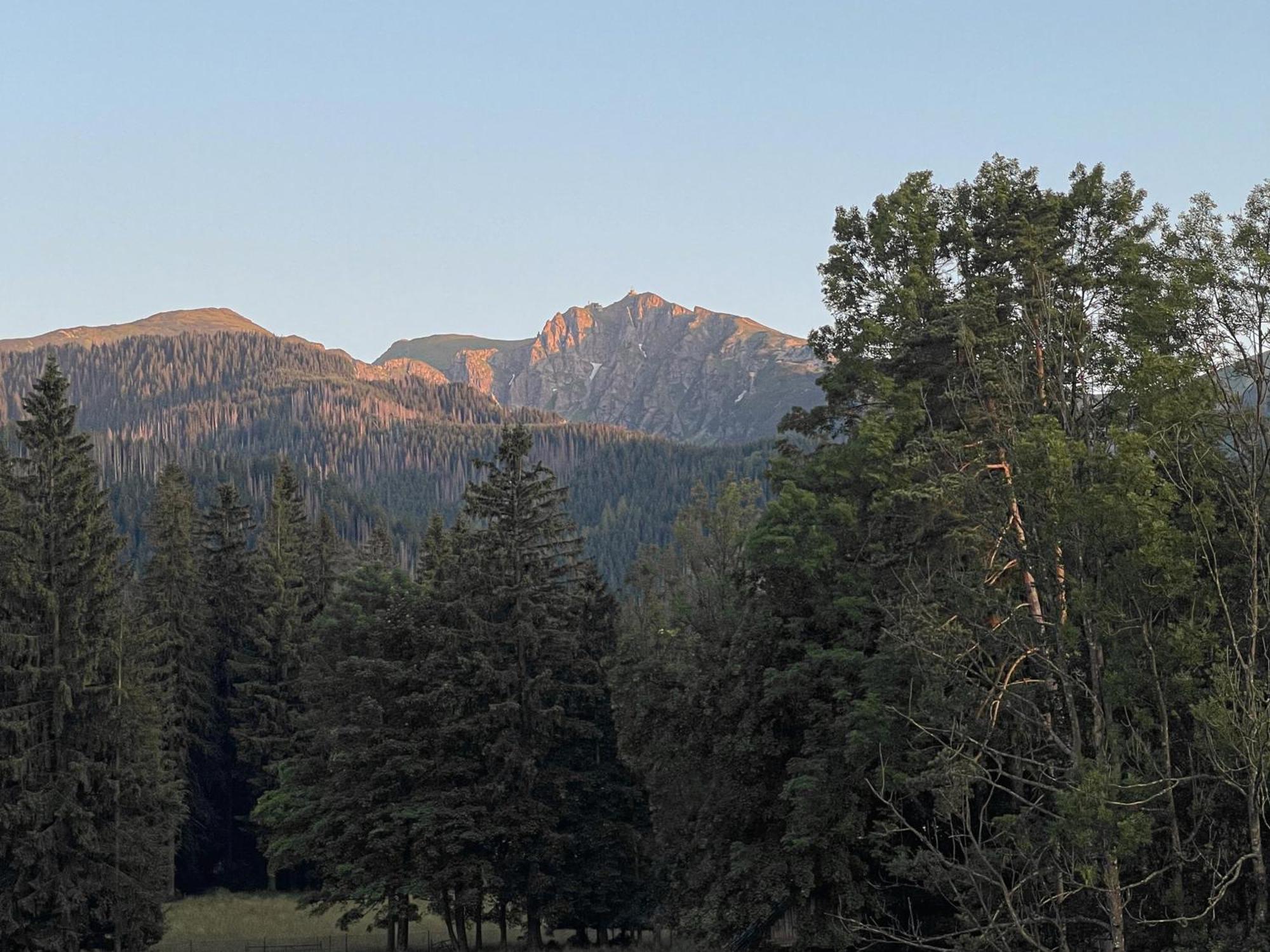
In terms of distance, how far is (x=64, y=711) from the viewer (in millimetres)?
49969

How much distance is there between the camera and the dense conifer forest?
76.2 feet

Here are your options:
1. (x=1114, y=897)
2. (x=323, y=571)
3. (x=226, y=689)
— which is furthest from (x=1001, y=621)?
(x=226, y=689)

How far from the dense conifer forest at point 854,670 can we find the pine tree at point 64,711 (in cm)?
13

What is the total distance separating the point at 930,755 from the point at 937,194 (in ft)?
52.8

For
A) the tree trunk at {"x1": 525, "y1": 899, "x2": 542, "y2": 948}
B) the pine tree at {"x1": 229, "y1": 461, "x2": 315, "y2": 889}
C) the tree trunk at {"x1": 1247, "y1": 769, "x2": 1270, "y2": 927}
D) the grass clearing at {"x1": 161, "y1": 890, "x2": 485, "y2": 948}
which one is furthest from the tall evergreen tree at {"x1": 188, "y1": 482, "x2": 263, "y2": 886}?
the tree trunk at {"x1": 1247, "y1": 769, "x2": 1270, "y2": 927}

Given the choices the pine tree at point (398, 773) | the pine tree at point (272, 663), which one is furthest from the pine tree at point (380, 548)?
the pine tree at point (398, 773)

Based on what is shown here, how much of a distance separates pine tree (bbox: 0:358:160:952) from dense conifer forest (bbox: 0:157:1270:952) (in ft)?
0.43

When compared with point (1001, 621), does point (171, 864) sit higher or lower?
lower

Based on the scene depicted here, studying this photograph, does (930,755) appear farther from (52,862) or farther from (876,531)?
(52,862)

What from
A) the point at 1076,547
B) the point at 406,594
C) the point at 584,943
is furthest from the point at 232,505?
the point at 1076,547

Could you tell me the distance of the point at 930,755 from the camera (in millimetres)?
30953

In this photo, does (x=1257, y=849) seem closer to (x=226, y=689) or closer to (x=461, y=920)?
(x=461, y=920)

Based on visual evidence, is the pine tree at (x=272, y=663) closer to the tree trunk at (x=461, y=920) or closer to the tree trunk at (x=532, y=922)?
the tree trunk at (x=461, y=920)

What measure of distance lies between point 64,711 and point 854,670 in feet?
93.5
